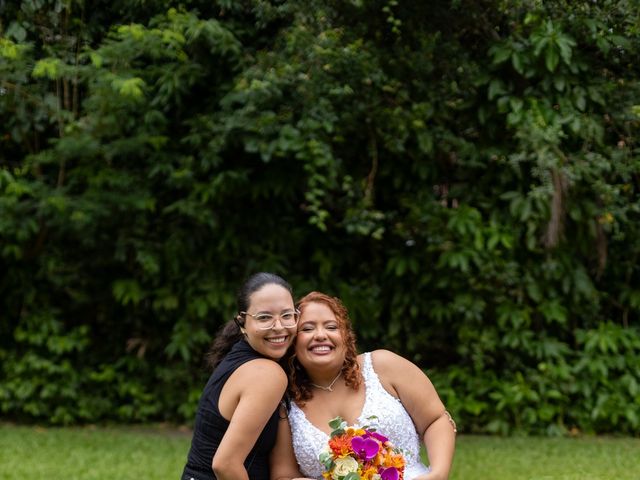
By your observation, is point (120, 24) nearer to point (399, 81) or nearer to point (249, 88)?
point (249, 88)

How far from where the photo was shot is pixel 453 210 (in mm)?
8938

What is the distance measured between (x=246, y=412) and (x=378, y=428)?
642mm

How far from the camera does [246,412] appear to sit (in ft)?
11.4

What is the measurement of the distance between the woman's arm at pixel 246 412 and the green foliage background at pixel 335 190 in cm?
423

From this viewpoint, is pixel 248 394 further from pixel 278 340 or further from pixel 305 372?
pixel 305 372

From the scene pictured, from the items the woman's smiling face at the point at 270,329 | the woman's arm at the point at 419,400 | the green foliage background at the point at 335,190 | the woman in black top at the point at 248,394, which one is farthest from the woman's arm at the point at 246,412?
the green foliage background at the point at 335,190

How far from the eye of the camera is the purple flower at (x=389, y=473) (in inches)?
134

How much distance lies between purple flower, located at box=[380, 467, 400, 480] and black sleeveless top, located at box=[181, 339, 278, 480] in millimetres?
548

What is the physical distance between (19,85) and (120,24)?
110 cm

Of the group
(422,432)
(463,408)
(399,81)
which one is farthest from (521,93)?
(422,432)

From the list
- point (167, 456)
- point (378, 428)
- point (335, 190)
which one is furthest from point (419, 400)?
point (335, 190)

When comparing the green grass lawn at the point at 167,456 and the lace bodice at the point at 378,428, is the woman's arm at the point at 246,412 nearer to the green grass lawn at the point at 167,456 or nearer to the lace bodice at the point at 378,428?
the lace bodice at the point at 378,428

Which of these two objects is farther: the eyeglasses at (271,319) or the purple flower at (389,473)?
the eyeglasses at (271,319)

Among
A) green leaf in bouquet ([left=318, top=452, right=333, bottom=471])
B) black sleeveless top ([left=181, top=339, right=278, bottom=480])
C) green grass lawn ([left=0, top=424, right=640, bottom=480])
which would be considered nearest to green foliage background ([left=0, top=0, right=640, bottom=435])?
green grass lawn ([left=0, top=424, right=640, bottom=480])
